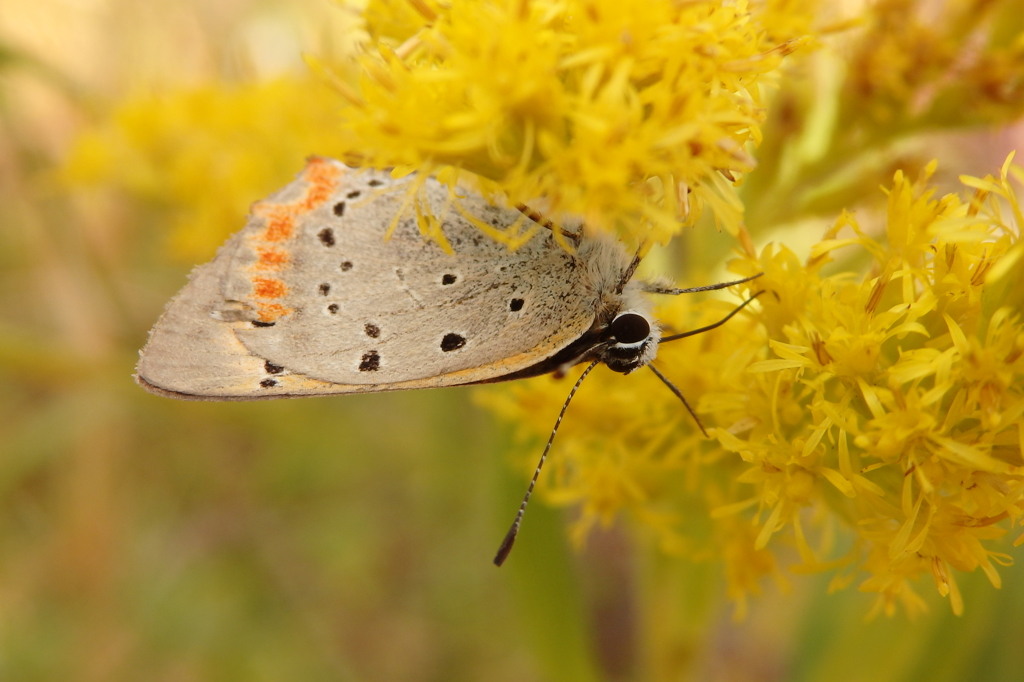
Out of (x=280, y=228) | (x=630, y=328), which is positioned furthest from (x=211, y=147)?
(x=630, y=328)

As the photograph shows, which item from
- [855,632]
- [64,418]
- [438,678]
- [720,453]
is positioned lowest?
[438,678]

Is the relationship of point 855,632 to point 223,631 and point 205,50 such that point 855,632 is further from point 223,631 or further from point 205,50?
point 205,50

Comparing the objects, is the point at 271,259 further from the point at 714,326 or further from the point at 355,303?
the point at 714,326

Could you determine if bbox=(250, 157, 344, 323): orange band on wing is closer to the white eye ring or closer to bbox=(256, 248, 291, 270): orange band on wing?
bbox=(256, 248, 291, 270): orange band on wing

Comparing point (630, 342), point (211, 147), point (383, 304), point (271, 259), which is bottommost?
point (630, 342)

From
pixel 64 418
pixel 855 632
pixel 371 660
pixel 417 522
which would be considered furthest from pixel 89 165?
pixel 855 632

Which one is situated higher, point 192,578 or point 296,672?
point 192,578

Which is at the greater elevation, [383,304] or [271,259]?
[271,259]
